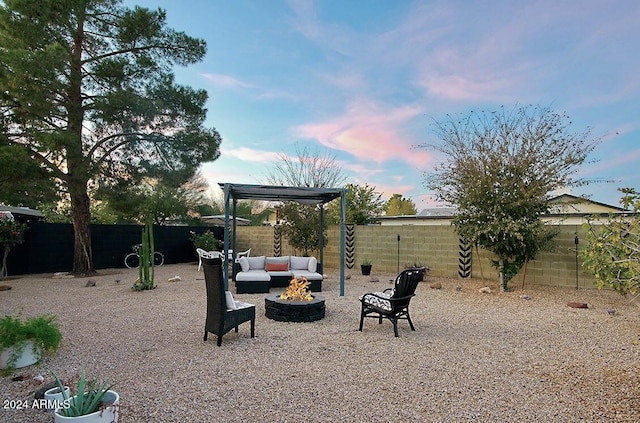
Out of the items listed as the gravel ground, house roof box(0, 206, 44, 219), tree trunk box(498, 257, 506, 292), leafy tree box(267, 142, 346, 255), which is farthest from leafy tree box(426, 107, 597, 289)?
leafy tree box(267, 142, 346, 255)

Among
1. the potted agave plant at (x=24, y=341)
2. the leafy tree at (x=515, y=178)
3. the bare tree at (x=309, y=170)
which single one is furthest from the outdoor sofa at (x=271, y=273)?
the bare tree at (x=309, y=170)

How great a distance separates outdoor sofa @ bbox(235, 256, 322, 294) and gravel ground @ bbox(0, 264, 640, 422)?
1.44 metres

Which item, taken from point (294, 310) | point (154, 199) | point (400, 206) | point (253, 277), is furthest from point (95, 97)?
point (400, 206)

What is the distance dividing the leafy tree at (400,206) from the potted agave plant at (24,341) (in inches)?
1231

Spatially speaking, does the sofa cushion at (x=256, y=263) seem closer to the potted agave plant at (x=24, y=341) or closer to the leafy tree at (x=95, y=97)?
the leafy tree at (x=95, y=97)

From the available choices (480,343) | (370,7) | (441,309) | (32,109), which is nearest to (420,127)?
(370,7)

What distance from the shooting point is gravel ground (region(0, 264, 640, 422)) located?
2877 mm

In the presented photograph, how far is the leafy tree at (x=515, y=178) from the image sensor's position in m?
8.24

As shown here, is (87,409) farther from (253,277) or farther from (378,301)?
(253,277)

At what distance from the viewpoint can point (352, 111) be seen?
1116 cm

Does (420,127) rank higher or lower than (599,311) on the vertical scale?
higher

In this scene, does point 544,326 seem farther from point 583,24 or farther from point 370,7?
point 370,7

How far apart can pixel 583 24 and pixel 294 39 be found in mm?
5999

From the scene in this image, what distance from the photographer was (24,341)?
12.2 feet
